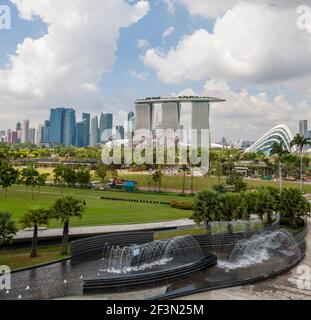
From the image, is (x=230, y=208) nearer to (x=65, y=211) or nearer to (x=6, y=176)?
(x=65, y=211)

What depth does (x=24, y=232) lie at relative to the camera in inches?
1187

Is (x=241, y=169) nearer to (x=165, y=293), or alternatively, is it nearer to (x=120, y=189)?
(x=120, y=189)

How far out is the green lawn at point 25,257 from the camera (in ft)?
77.4

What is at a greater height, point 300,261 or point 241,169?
point 241,169

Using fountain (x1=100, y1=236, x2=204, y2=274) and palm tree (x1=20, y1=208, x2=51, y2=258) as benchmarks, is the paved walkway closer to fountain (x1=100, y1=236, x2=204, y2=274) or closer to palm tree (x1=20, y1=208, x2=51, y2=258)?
palm tree (x1=20, y1=208, x2=51, y2=258)

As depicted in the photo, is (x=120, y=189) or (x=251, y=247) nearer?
(x=251, y=247)

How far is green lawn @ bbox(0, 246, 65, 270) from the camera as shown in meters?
23.6

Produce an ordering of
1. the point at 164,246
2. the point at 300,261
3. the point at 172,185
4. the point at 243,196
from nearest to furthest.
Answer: the point at 300,261, the point at 164,246, the point at 243,196, the point at 172,185

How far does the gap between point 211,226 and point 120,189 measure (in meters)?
41.7

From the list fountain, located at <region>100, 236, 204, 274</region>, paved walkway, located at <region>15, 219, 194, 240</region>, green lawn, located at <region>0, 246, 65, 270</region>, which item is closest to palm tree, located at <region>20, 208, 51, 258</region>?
green lawn, located at <region>0, 246, 65, 270</region>

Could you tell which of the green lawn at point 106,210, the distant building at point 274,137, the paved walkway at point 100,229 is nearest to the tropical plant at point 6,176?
the green lawn at point 106,210

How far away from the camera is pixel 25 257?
987 inches

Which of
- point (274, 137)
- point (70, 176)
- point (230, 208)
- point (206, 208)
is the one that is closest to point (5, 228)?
Result: point (206, 208)

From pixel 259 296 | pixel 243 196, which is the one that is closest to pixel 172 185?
pixel 243 196
